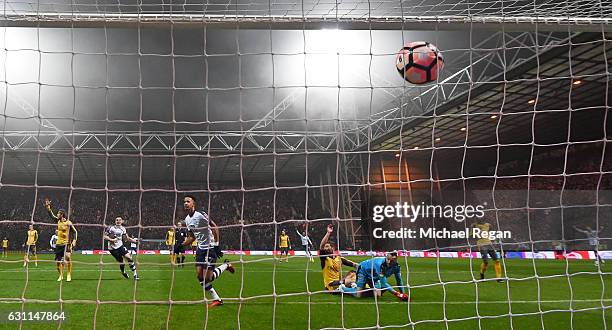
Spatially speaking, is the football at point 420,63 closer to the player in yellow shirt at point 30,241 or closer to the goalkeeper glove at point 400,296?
the goalkeeper glove at point 400,296

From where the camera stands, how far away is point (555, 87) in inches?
456

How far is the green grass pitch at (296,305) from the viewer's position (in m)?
5.16

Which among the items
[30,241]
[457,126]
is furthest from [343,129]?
[30,241]

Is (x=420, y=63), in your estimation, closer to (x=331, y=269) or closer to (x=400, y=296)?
(x=400, y=296)

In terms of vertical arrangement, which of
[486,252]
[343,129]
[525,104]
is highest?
[525,104]

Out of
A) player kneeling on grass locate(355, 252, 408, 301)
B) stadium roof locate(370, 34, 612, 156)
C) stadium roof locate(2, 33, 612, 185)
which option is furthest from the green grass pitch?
stadium roof locate(370, 34, 612, 156)

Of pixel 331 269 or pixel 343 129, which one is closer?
pixel 331 269

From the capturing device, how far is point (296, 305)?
266 inches

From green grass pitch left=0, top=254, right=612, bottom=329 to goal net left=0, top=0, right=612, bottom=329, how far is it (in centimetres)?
5

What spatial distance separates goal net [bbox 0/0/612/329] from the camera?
14.4 feet

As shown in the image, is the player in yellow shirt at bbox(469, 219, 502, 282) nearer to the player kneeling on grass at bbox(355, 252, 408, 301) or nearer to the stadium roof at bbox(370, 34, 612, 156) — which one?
the stadium roof at bbox(370, 34, 612, 156)

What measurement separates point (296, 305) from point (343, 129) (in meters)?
5.15

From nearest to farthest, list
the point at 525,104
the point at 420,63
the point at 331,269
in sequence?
the point at 420,63 → the point at 331,269 → the point at 525,104

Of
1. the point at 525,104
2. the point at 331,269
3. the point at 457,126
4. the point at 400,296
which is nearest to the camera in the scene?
the point at 400,296
